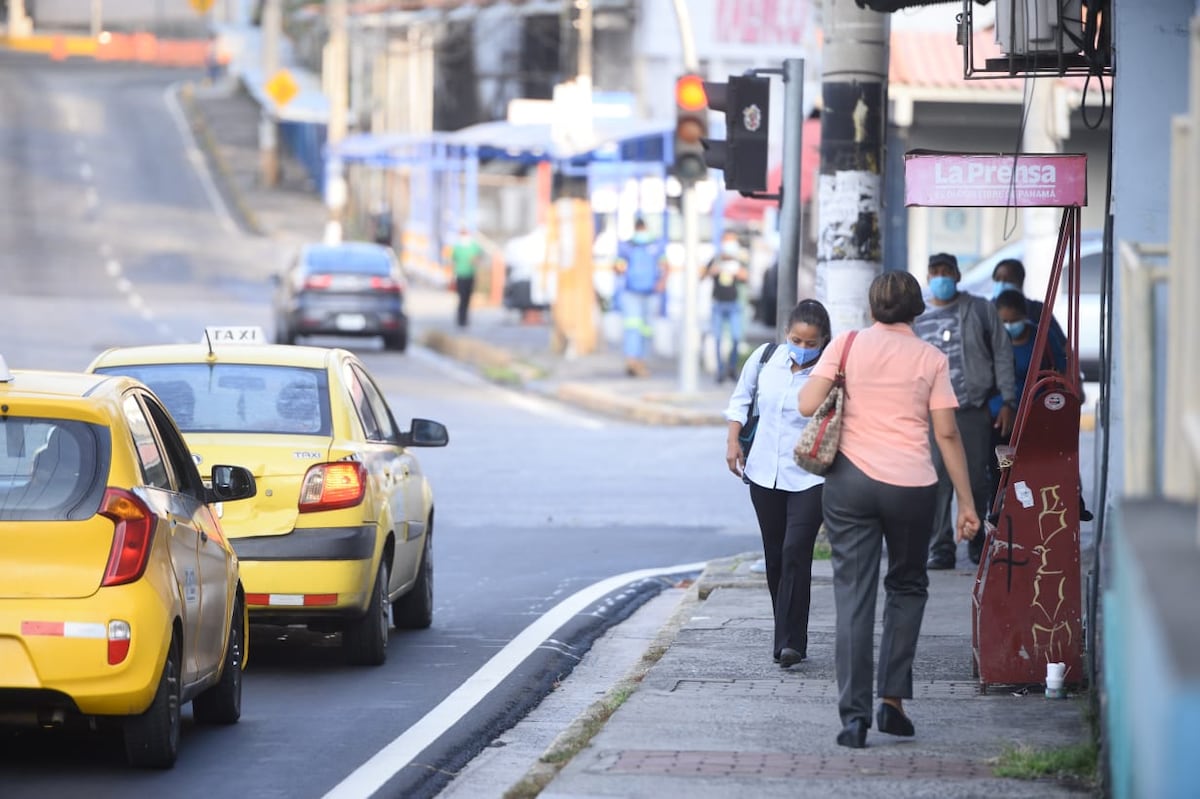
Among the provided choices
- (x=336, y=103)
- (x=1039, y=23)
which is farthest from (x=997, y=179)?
(x=336, y=103)

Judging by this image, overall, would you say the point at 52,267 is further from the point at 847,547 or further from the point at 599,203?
the point at 847,547

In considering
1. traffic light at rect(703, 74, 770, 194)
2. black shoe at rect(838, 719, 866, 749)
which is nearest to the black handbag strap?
black shoe at rect(838, 719, 866, 749)

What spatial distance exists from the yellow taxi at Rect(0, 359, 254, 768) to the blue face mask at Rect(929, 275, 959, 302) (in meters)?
5.74

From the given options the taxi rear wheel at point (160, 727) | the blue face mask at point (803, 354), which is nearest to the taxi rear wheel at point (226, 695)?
the taxi rear wheel at point (160, 727)

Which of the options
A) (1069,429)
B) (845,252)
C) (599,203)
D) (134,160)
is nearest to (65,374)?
(1069,429)

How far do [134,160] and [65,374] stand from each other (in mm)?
62243

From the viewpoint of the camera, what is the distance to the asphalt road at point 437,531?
26.4ft

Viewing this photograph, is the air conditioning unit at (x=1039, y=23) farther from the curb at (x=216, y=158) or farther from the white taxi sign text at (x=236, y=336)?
the curb at (x=216, y=158)

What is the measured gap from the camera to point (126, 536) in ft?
24.0

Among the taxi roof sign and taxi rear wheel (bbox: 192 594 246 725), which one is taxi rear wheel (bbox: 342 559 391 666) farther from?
the taxi roof sign

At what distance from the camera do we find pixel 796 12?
50.5 m

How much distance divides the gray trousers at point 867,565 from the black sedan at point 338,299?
25.8 meters

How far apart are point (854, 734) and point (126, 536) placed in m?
2.59

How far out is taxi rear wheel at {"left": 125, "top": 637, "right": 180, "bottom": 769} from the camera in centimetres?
749
